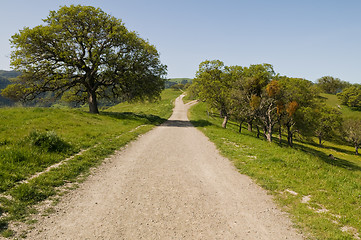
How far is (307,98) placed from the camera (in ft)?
111

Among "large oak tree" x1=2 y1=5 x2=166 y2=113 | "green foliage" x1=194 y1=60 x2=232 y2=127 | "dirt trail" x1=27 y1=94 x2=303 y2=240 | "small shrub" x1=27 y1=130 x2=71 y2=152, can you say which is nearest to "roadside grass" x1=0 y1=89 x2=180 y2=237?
"small shrub" x1=27 y1=130 x2=71 y2=152

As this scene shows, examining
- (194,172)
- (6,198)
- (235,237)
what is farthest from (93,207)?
(194,172)

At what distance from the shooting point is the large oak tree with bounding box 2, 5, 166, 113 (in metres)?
27.1

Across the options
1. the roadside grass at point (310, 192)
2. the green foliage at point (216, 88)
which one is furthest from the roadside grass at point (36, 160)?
the green foliage at point (216, 88)

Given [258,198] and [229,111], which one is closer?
[258,198]

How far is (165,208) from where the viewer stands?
696cm

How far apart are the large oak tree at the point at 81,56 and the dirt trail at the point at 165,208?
78.9 feet

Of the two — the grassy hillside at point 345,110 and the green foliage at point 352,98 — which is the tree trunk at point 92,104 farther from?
the green foliage at point 352,98

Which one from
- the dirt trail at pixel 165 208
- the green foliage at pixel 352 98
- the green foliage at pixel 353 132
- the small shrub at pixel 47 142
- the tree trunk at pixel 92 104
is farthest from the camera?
the green foliage at pixel 352 98

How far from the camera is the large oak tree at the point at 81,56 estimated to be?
27125 millimetres

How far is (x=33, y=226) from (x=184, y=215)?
15.2 feet

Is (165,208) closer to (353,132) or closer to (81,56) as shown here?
(81,56)

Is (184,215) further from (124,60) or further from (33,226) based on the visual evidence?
(124,60)

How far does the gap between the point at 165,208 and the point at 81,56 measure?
3122 centimetres
